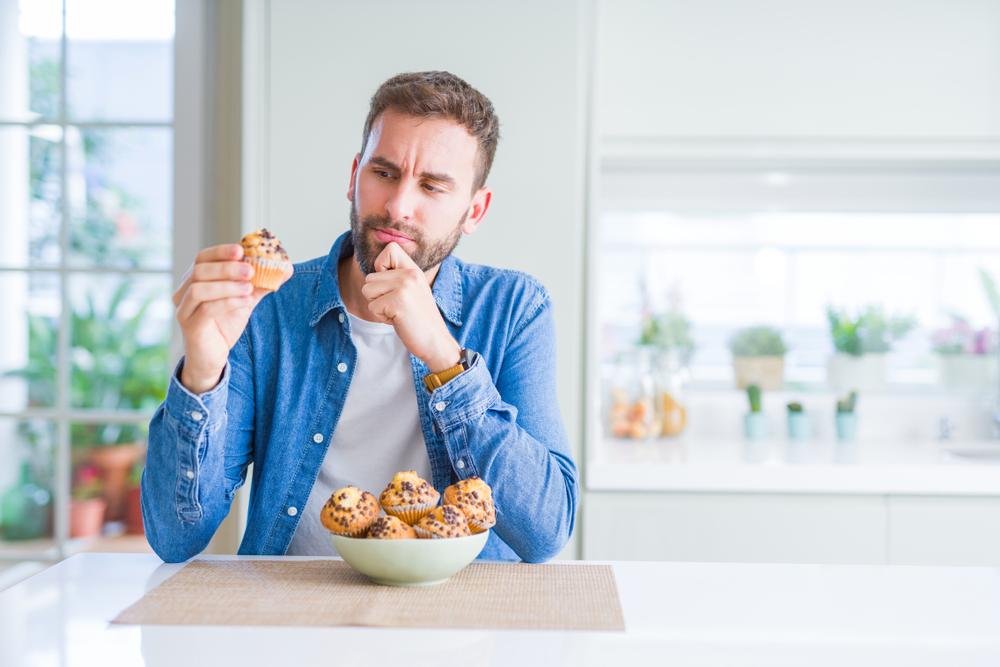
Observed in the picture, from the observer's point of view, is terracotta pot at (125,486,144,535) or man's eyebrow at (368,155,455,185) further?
terracotta pot at (125,486,144,535)

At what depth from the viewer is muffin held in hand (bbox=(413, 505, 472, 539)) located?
40.3 inches

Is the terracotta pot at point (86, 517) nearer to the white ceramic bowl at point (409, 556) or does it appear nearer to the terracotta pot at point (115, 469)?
the terracotta pot at point (115, 469)

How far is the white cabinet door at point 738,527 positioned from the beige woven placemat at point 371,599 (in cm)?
99

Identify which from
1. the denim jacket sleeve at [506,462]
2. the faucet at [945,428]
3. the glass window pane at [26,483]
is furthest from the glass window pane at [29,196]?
the faucet at [945,428]

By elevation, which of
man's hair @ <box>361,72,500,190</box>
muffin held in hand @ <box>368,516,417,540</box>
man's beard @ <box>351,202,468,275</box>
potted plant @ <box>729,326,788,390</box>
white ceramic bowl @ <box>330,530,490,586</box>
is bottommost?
white ceramic bowl @ <box>330,530,490,586</box>

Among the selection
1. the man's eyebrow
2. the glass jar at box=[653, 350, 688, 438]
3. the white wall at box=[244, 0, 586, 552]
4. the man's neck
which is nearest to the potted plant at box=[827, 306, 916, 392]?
the glass jar at box=[653, 350, 688, 438]

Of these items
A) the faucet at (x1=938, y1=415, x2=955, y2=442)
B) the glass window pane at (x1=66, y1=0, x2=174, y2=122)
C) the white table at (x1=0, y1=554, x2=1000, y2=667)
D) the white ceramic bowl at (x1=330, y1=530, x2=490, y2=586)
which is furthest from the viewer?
the faucet at (x1=938, y1=415, x2=955, y2=442)

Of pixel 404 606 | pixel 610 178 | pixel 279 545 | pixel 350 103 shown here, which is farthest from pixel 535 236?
pixel 404 606

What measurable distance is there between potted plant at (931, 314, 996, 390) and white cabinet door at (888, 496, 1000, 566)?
79cm

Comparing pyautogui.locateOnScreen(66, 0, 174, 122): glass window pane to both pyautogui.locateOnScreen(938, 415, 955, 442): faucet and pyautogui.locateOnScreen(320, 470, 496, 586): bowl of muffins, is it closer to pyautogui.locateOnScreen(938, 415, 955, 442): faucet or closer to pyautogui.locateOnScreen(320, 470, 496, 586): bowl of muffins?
pyautogui.locateOnScreen(320, 470, 496, 586): bowl of muffins

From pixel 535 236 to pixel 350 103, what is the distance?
52 centimetres

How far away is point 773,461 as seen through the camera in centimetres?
224

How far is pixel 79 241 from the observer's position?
2.56 meters

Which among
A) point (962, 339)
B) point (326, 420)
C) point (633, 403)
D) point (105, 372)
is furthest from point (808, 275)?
point (105, 372)
